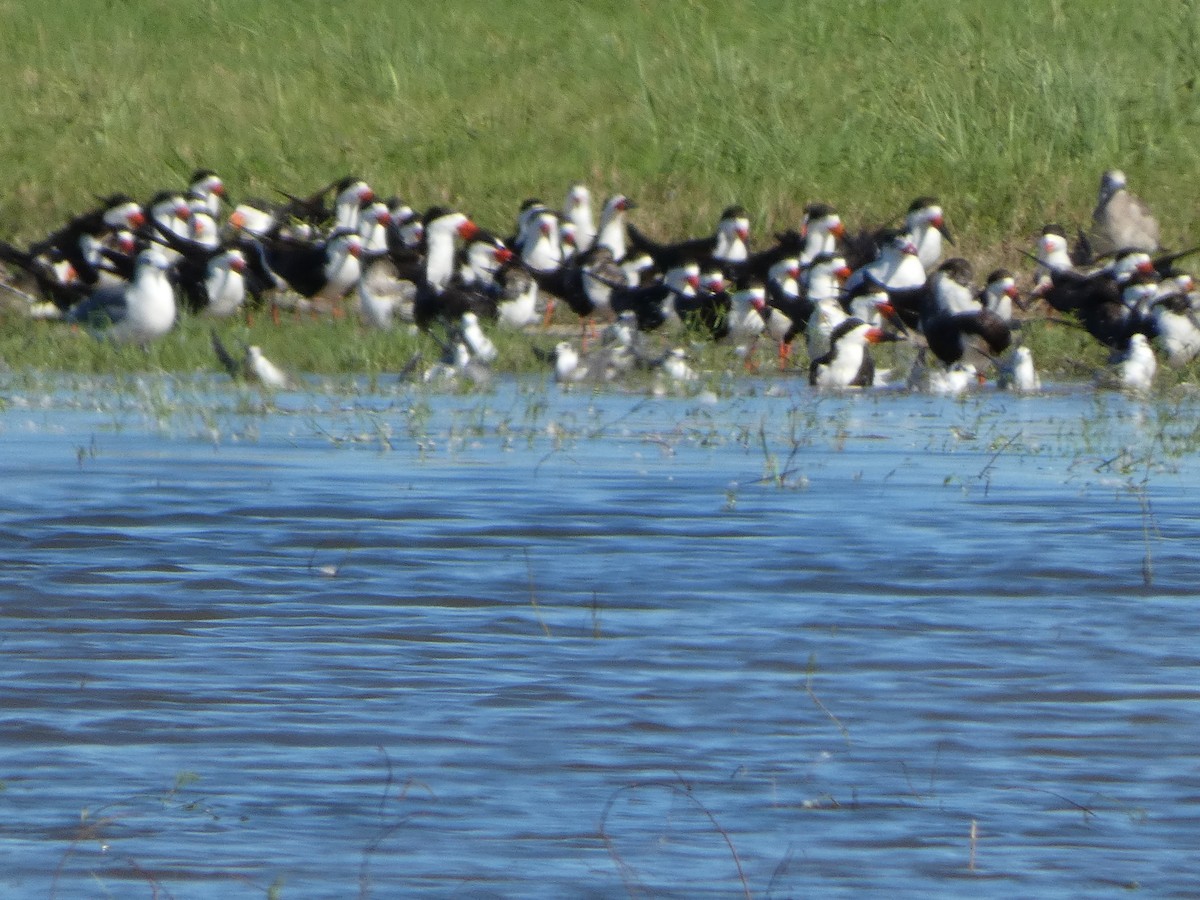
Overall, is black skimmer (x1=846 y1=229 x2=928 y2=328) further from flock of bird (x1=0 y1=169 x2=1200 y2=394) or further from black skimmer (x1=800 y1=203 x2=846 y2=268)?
black skimmer (x1=800 y1=203 x2=846 y2=268)

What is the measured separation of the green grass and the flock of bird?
764 mm

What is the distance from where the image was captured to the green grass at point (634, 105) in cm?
2238

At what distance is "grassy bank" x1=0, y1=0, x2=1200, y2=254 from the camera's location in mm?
22422

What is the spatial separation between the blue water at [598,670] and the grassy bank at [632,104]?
11869mm

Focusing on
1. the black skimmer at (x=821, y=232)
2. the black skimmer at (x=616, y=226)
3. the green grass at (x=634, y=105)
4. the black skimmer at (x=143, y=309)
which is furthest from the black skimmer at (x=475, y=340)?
the green grass at (x=634, y=105)

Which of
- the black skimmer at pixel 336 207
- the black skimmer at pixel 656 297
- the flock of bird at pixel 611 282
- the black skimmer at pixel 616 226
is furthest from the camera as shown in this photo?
the black skimmer at pixel 336 207

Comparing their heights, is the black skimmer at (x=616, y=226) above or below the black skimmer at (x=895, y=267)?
below

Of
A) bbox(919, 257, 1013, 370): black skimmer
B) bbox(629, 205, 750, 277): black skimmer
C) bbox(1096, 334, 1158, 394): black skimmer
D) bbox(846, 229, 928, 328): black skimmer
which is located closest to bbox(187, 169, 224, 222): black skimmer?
bbox(629, 205, 750, 277): black skimmer

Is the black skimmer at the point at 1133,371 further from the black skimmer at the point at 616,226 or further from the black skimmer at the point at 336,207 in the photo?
the black skimmer at the point at 336,207

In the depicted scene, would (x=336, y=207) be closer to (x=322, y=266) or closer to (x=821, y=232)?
(x=322, y=266)

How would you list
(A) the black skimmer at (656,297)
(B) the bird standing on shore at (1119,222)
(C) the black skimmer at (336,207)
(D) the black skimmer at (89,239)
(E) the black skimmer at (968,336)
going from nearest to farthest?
(E) the black skimmer at (968,336) < (A) the black skimmer at (656,297) < (D) the black skimmer at (89,239) < (B) the bird standing on shore at (1119,222) < (C) the black skimmer at (336,207)

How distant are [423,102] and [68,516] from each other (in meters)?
17.0

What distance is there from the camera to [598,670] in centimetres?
594

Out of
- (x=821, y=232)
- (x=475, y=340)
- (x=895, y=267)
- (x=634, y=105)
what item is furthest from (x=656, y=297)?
(x=634, y=105)
